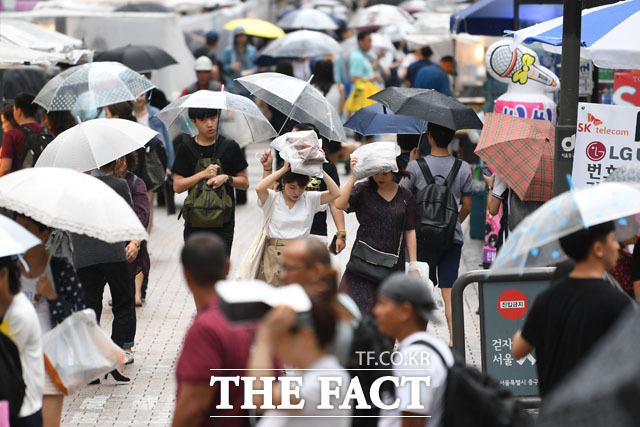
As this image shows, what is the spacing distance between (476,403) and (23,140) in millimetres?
7349

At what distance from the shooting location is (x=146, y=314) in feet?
32.7

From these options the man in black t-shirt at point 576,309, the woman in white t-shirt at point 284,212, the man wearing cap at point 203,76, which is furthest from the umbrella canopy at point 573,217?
the man wearing cap at point 203,76

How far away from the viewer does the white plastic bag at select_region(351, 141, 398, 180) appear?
7.09 metres

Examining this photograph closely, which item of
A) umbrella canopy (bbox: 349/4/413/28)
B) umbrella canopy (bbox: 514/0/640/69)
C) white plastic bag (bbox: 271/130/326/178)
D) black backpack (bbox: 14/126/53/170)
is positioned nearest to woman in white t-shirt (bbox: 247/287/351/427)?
white plastic bag (bbox: 271/130/326/178)

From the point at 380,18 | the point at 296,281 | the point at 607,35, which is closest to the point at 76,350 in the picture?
the point at 296,281

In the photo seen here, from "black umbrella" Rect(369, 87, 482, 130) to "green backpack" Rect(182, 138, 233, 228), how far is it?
1.45 m

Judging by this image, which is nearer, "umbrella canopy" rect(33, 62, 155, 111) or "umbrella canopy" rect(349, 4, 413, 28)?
"umbrella canopy" rect(33, 62, 155, 111)

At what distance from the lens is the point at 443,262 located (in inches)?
329

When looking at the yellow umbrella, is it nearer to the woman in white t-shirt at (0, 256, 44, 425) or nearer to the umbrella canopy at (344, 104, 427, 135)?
the umbrella canopy at (344, 104, 427, 135)

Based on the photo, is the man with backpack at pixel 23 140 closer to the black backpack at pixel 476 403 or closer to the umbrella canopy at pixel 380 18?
the black backpack at pixel 476 403

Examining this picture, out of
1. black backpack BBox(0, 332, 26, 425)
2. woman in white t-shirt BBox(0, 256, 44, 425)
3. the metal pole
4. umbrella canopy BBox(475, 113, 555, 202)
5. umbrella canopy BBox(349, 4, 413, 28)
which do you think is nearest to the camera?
black backpack BBox(0, 332, 26, 425)

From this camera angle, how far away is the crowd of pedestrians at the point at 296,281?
3.86m

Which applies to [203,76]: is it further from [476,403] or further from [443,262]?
[476,403]

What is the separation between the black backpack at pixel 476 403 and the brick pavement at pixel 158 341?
7.73 ft
